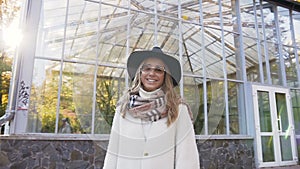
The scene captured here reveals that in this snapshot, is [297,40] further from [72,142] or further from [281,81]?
[72,142]

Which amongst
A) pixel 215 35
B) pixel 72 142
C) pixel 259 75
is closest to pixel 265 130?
pixel 259 75

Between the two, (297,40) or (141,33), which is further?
(297,40)

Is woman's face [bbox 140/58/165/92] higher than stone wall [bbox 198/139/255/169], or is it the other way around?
woman's face [bbox 140/58/165/92]

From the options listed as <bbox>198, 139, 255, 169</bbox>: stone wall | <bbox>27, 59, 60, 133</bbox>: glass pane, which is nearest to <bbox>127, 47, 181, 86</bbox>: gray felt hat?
<bbox>27, 59, 60, 133</bbox>: glass pane

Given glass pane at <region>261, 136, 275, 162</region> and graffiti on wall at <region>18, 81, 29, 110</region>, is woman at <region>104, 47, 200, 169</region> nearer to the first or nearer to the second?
graffiti on wall at <region>18, 81, 29, 110</region>

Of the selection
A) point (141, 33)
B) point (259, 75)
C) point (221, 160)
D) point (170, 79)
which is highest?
point (259, 75)

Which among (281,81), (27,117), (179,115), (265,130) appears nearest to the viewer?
(179,115)

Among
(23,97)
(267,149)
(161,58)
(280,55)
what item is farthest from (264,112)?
(161,58)

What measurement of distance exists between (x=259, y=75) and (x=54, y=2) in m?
4.59

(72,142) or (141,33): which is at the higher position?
(141,33)

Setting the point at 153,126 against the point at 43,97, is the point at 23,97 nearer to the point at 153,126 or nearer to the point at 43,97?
the point at 43,97

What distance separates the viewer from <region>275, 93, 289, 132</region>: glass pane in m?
5.49

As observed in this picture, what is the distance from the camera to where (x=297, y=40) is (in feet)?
21.3

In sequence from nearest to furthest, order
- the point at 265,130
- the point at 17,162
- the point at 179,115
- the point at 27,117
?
1. the point at 179,115
2. the point at 17,162
3. the point at 27,117
4. the point at 265,130
